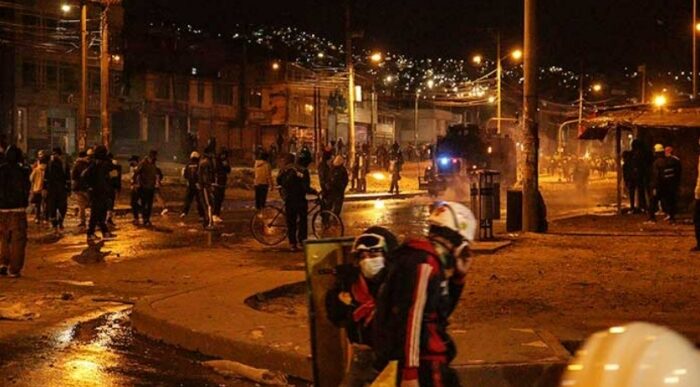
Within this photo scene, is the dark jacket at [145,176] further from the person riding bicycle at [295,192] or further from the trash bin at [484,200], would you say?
the trash bin at [484,200]

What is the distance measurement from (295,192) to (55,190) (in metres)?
7.35

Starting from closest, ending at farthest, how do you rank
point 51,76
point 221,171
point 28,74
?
point 221,171, point 28,74, point 51,76

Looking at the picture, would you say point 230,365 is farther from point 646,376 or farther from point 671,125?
point 671,125

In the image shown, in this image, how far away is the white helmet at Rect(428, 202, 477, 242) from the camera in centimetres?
472

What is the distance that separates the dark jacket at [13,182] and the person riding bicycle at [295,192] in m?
4.63

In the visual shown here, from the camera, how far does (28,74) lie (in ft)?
177

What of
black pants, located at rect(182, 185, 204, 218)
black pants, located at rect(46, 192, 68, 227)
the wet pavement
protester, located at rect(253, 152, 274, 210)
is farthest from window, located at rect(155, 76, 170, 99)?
the wet pavement

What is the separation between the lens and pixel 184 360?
867 cm

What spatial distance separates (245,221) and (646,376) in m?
22.1

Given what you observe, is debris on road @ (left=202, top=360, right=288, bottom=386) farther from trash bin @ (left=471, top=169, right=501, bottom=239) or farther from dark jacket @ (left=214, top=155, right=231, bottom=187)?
dark jacket @ (left=214, top=155, right=231, bottom=187)

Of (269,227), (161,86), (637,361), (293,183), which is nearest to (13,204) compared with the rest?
(293,183)

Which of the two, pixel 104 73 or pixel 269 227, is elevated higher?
pixel 104 73

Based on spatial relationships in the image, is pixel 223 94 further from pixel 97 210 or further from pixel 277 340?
pixel 277 340

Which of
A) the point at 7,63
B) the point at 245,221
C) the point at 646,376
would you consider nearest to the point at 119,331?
the point at 646,376
